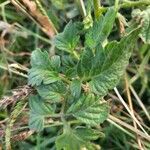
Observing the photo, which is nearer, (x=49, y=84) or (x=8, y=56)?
(x=49, y=84)

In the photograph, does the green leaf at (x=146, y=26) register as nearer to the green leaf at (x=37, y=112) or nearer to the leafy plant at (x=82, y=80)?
the leafy plant at (x=82, y=80)

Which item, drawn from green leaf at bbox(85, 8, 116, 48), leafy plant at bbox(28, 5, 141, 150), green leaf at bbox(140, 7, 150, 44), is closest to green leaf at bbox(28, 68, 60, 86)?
leafy plant at bbox(28, 5, 141, 150)

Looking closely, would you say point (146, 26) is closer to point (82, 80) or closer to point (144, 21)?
point (144, 21)

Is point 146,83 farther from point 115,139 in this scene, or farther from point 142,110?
point 115,139

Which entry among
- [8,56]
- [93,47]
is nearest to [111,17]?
[93,47]

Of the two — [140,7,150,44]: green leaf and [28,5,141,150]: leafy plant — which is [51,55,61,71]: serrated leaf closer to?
[28,5,141,150]: leafy plant

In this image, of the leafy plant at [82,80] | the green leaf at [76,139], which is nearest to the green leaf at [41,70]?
the leafy plant at [82,80]

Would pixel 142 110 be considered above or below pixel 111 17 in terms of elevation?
below
